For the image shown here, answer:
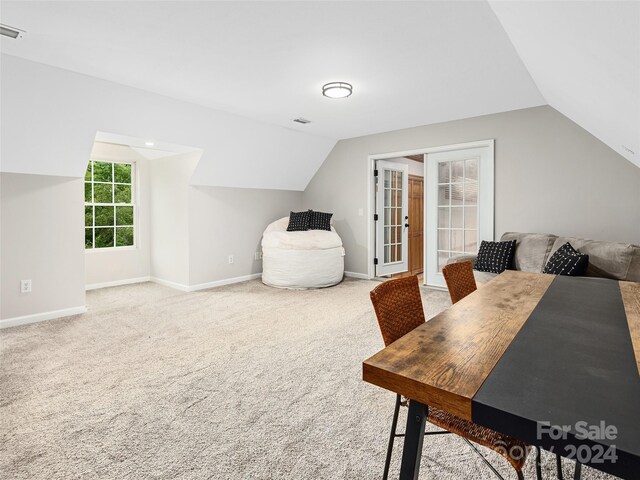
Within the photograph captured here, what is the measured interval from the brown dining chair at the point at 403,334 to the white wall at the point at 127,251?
17.3 feet

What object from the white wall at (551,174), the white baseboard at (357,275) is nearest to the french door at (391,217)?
the white baseboard at (357,275)

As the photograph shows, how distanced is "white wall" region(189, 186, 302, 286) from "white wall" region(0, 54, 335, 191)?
305 millimetres

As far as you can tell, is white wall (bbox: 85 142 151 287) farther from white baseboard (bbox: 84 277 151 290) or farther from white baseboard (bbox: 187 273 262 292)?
white baseboard (bbox: 187 273 262 292)

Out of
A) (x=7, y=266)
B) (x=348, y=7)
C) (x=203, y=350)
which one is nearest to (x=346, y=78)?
(x=348, y=7)

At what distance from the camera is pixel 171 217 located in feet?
17.7

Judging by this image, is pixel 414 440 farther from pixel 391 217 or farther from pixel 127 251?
pixel 127 251

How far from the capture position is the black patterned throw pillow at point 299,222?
5.81 m

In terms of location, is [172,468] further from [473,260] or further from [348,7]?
[473,260]

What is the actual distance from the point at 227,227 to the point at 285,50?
11.0 ft

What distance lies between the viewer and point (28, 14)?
226 cm

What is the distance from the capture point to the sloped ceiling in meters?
1.24

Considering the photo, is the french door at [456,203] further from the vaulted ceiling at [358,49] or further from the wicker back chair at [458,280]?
the wicker back chair at [458,280]

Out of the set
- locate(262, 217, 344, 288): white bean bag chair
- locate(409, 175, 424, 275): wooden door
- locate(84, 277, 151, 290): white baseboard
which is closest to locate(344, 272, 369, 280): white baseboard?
locate(262, 217, 344, 288): white bean bag chair

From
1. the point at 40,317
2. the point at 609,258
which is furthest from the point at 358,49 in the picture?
the point at 40,317
